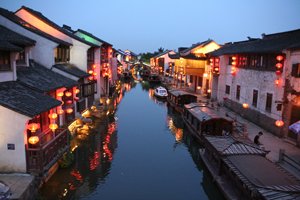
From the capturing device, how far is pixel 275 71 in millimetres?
24922

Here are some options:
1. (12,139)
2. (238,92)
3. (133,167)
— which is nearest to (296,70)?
(238,92)

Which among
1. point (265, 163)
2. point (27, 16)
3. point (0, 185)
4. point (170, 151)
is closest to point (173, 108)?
point (170, 151)

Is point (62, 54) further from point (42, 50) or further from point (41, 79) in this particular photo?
point (41, 79)

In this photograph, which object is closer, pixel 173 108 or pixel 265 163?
pixel 265 163

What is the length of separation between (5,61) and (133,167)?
37.7 feet

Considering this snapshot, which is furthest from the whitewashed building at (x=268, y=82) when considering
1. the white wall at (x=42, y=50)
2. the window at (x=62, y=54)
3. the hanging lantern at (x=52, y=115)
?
the white wall at (x=42, y=50)

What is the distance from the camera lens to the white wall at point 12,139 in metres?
13.3

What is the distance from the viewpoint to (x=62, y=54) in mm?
26812

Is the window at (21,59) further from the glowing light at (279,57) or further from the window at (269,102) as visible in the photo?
the window at (269,102)

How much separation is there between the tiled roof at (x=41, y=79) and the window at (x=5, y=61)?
130 centimetres

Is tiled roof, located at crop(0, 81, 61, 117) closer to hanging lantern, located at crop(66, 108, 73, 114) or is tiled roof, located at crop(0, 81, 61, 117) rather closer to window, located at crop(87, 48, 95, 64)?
hanging lantern, located at crop(66, 108, 73, 114)

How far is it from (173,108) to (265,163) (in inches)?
1080

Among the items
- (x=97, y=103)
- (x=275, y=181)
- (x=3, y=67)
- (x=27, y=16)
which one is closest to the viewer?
(x=275, y=181)

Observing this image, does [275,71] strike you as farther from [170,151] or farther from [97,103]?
[97,103]
